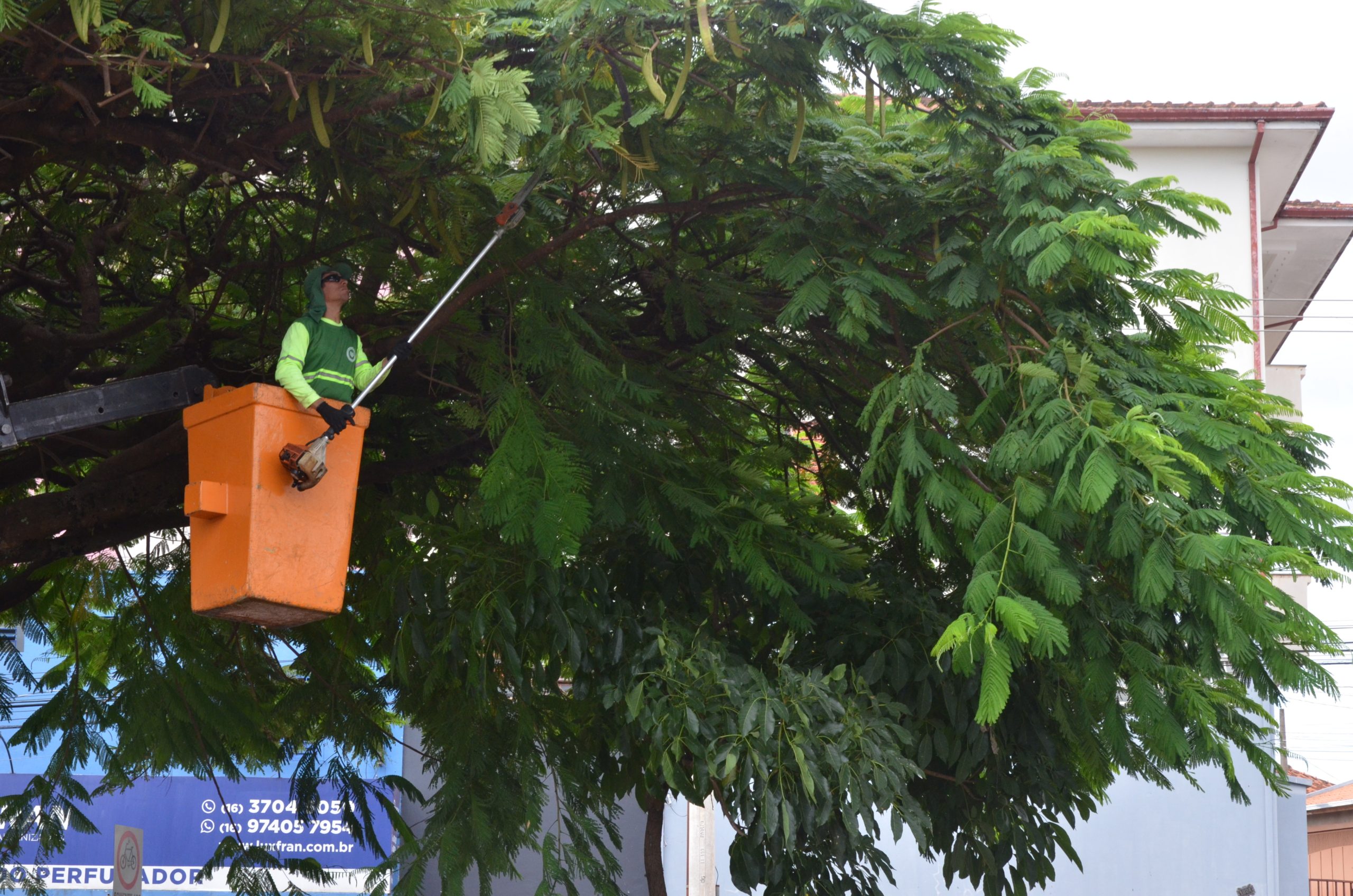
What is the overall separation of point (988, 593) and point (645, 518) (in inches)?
79.6

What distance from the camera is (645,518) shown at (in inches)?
270

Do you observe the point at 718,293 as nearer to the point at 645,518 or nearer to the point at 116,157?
the point at 645,518

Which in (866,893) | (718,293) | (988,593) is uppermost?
(718,293)

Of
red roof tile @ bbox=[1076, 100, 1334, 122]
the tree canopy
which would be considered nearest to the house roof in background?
red roof tile @ bbox=[1076, 100, 1334, 122]

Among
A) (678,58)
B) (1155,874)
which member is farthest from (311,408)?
(1155,874)

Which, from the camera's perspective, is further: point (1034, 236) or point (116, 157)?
point (116, 157)

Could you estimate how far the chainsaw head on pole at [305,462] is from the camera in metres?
5.42

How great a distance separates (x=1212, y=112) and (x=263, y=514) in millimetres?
12366

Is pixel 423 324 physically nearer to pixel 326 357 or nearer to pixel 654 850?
pixel 326 357

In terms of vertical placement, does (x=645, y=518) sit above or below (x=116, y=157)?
below

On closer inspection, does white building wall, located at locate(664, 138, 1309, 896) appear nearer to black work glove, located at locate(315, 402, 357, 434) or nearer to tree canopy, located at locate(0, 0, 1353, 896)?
tree canopy, located at locate(0, 0, 1353, 896)

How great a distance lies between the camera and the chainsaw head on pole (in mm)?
5418

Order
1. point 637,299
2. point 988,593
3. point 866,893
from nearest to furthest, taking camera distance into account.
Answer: point 988,593, point 866,893, point 637,299

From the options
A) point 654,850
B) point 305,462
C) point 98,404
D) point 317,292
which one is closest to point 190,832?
point 654,850
